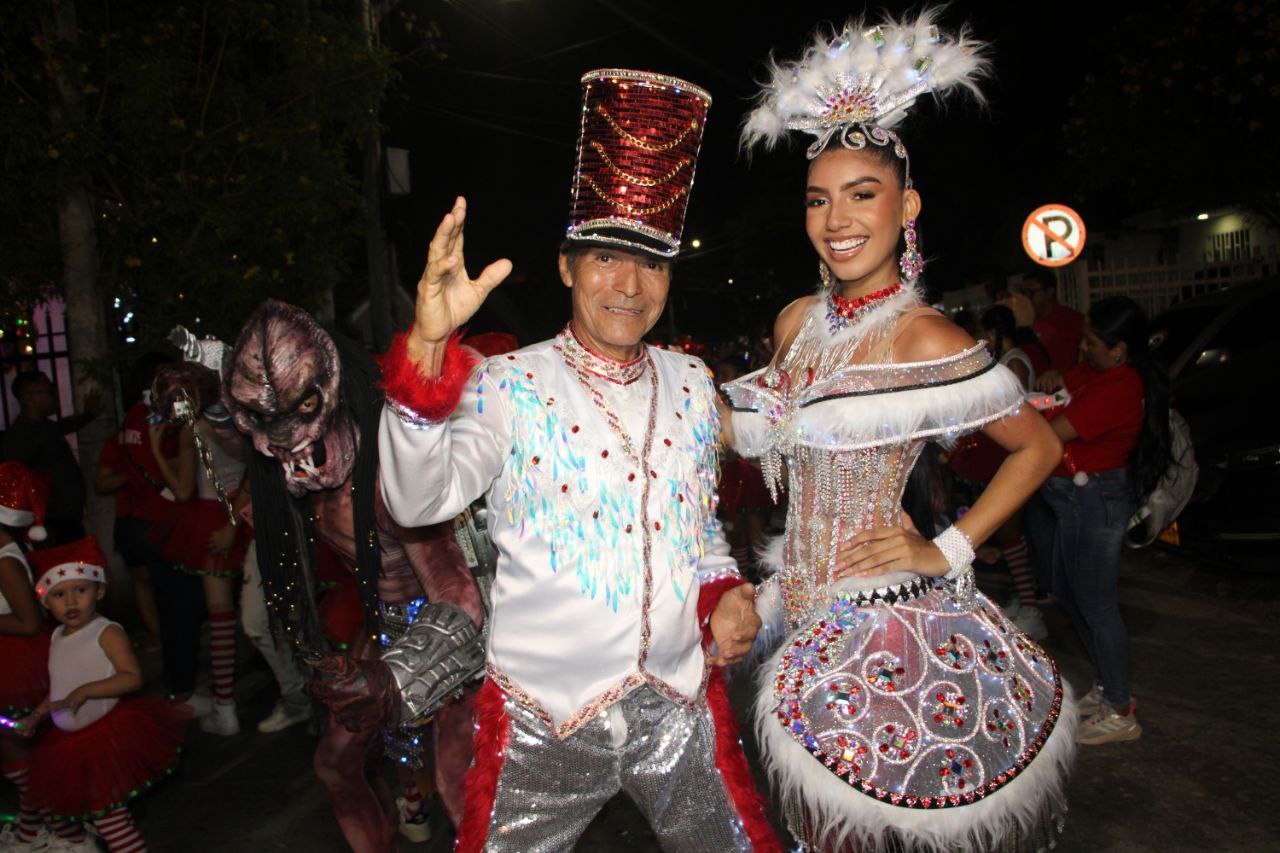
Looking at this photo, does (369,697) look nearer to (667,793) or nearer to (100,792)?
(667,793)

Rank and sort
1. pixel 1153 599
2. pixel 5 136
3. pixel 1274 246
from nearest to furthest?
pixel 5 136
pixel 1153 599
pixel 1274 246

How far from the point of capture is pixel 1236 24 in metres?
11.2

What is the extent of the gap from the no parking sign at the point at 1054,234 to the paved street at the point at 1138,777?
21.0 ft

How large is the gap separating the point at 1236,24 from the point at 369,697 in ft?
42.6

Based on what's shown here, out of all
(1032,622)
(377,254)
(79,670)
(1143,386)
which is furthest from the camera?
(377,254)

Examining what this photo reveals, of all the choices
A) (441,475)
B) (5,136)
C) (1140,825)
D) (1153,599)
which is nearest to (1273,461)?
(1153,599)

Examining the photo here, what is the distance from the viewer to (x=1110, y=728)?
4.66 meters

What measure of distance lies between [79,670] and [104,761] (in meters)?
0.43

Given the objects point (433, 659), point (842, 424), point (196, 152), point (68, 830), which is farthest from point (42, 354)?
point (842, 424)

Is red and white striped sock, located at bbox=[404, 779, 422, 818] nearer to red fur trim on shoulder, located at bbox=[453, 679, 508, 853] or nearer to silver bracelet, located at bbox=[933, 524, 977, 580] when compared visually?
red fur trim on shoulder, located at bbox=[453, 679, 508, 853]

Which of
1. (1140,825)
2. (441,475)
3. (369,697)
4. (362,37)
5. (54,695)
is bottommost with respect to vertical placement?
(1140,825)

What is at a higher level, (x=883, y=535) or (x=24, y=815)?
(x=883, y=535)

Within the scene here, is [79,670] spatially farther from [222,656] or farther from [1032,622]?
[1032,622]

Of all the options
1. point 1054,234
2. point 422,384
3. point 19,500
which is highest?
point 1054,234
